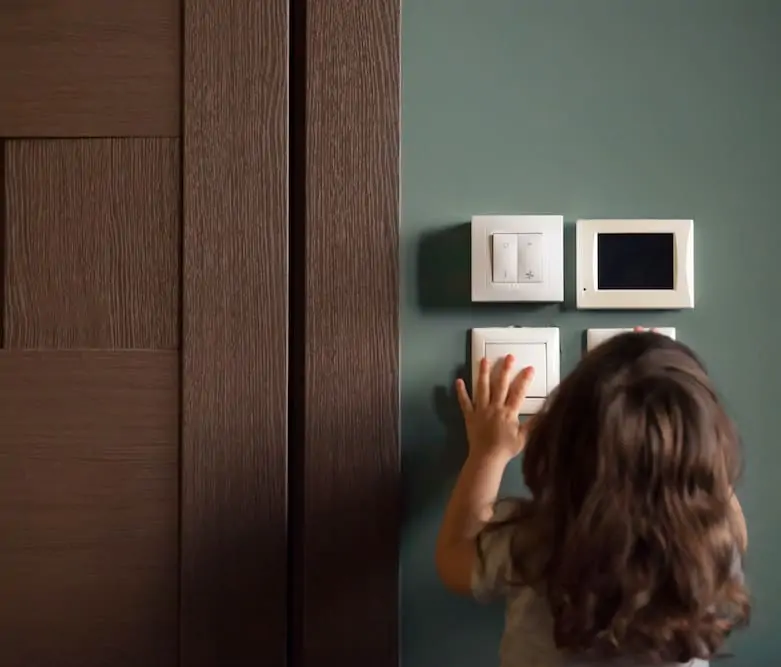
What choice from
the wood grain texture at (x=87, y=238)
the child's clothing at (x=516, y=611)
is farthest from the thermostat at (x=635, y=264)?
the wood grain texture at (x=87, y=238)

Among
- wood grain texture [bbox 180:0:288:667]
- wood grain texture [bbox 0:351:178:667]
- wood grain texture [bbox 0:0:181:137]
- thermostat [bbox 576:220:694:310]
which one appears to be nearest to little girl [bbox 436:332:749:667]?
thermostat [bbox 576:220:694:310]

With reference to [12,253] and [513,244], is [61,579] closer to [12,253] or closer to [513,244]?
[12,253]

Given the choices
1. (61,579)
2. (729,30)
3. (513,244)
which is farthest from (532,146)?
(61,579)

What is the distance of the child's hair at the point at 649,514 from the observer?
883 millimetres

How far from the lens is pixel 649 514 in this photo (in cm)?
89

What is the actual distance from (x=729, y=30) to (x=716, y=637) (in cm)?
58

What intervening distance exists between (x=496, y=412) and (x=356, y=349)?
149mm

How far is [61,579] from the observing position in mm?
1036

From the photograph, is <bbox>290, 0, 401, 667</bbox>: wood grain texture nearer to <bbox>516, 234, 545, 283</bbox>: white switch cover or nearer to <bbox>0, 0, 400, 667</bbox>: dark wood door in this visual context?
<bbox>0, 0, 400, 667</bbox>: dark wood door

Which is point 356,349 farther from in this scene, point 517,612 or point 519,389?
point 517,612

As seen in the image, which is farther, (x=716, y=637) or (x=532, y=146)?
(x=532, y=146)

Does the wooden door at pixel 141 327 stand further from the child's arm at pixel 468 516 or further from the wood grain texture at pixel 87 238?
the child's arm at pixel 468 516

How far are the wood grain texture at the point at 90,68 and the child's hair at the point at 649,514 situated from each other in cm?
51

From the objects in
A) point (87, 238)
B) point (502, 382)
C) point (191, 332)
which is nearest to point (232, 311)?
point (191, 332)
